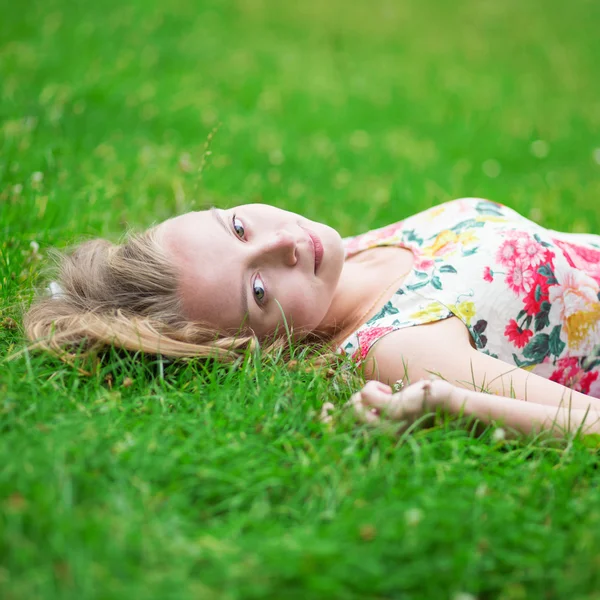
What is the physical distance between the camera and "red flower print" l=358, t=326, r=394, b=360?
9.98 feet

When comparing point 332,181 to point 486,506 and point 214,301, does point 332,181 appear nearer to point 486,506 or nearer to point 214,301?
point 214,301

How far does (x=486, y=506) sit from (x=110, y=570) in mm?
1047

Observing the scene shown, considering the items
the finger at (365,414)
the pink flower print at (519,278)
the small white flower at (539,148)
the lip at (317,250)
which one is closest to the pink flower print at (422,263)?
the pink flower print at (519,278)

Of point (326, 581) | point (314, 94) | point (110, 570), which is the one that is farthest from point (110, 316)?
point (314, 94)

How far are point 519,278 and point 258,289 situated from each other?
3.78ft

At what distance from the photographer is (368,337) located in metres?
3.08

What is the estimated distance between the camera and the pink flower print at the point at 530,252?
3.27m

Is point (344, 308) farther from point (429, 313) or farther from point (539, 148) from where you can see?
point (539, 148)

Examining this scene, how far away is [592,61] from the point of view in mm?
10961

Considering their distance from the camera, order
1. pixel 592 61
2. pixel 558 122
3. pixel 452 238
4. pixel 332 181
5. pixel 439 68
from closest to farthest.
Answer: pixel 452 238
pixel 332 181
pixel 558 122
pixel 439 68
pixel 592 61

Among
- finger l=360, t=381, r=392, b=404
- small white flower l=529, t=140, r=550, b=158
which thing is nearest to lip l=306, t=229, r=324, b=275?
finger l=360, t=381, r=392, b=404

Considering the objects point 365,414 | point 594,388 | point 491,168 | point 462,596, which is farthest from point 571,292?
point 491,168

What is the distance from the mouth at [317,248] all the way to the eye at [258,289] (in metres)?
0.29

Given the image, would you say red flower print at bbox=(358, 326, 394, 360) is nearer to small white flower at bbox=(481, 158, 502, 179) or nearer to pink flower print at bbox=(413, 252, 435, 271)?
pink flower print at bbox=(413, 252, 435, 271)
